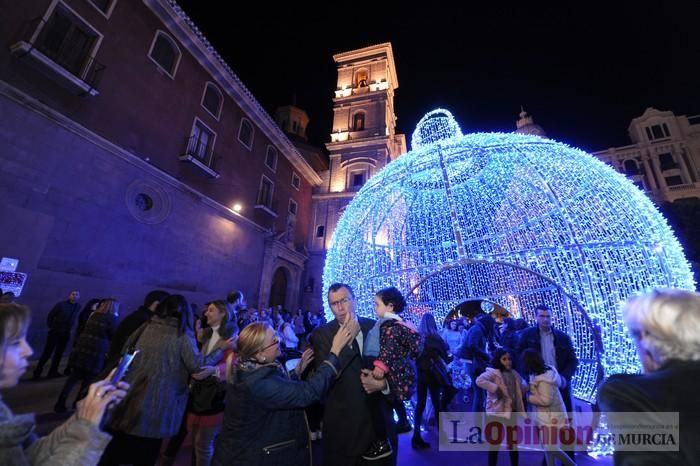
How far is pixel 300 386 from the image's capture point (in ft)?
5.15

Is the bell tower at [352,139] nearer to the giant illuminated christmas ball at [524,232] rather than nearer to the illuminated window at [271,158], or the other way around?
the illuminated window at [271,158]

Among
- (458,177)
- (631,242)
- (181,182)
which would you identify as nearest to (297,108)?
(181,182)

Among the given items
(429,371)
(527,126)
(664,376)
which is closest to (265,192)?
(429,371)

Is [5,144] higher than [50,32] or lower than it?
lower

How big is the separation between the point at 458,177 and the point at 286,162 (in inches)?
644

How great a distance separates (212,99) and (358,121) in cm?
1204

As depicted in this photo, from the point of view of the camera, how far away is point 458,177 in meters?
4.62

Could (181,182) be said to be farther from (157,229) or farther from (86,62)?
(86,62)

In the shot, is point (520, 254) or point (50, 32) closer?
point (520, 254)

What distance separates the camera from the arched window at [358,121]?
22484 mm

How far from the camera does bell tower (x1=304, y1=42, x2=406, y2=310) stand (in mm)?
20422

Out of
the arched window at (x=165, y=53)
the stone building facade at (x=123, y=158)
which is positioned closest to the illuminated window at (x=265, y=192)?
the stone building facade at (x=123, y=158)

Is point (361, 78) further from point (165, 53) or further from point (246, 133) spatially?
point (165, 53)

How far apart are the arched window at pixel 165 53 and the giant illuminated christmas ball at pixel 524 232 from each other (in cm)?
1122
